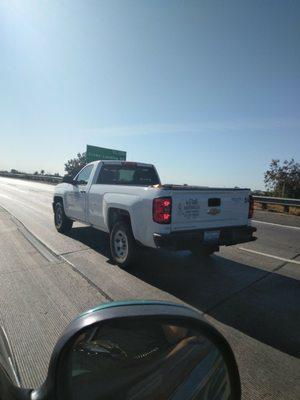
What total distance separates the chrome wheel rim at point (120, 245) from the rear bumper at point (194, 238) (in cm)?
112

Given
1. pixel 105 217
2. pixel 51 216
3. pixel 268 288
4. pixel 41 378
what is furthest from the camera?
pixel 51 216

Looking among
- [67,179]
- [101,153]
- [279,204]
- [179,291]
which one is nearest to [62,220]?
[67,179]

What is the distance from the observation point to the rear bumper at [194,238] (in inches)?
223

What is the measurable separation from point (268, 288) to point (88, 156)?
103 ft

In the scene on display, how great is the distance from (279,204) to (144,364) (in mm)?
19037

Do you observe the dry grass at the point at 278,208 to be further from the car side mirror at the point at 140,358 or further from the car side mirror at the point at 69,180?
the car side mirror at the point at 140,358

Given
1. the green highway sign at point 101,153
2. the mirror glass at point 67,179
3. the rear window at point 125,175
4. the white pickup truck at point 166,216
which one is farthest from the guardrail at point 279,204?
the green highway sign at point 101,153

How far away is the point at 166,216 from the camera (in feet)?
18.7

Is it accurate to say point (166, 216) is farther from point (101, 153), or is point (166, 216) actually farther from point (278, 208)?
point (101, 153)

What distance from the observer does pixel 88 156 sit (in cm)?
3566

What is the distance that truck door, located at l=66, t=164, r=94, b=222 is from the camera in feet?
29.2

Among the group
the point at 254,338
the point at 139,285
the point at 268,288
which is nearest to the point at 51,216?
the point at 139,285

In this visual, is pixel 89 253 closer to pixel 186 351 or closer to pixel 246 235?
pixel 246 235

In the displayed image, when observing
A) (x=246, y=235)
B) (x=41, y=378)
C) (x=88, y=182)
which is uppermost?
(x=88, y=182)
